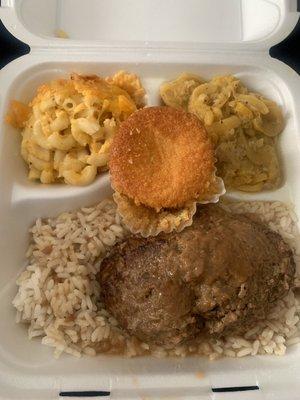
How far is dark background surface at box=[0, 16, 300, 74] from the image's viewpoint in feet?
8.67

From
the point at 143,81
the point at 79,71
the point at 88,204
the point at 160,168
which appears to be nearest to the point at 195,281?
the point at 160,168

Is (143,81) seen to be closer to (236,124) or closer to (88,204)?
(236,124)

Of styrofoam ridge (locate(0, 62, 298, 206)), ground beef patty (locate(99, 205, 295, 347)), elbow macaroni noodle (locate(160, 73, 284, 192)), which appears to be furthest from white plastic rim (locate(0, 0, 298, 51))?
ground beef patty (locate(99, 205, 295, 347))

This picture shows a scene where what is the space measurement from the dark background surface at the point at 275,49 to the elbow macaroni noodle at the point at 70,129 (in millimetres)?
419

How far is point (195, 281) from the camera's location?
1.96 metres

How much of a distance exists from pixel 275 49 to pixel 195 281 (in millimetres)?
1544

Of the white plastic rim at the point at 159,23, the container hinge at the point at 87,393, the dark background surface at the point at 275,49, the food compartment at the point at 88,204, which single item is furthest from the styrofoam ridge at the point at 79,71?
the container hinge at the point at 87,393

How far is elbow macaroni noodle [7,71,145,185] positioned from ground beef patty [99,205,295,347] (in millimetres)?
457

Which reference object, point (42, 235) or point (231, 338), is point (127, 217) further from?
point (231, 338)

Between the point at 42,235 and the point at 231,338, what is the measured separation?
3.14 feet

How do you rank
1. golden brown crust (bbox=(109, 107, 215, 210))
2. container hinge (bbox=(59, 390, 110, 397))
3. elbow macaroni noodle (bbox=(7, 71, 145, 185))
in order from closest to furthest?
container hinge (bbox=(59, 390, 110, 397)) < golden brown crust (bbox=(109, 107, 215, 210)) < elbow macaroni noodle (bbox=(7, 71, 145, 185))

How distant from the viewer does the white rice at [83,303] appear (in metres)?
2.10

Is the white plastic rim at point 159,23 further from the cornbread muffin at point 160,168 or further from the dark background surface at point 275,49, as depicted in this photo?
the cornbread muffin at point 160,168

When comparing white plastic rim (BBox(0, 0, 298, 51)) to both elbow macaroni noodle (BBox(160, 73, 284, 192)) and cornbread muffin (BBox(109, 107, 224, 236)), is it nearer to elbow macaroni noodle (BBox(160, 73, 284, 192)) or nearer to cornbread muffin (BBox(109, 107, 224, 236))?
elbow macaroni noodle (BBox(160, 73, 284, 192))
